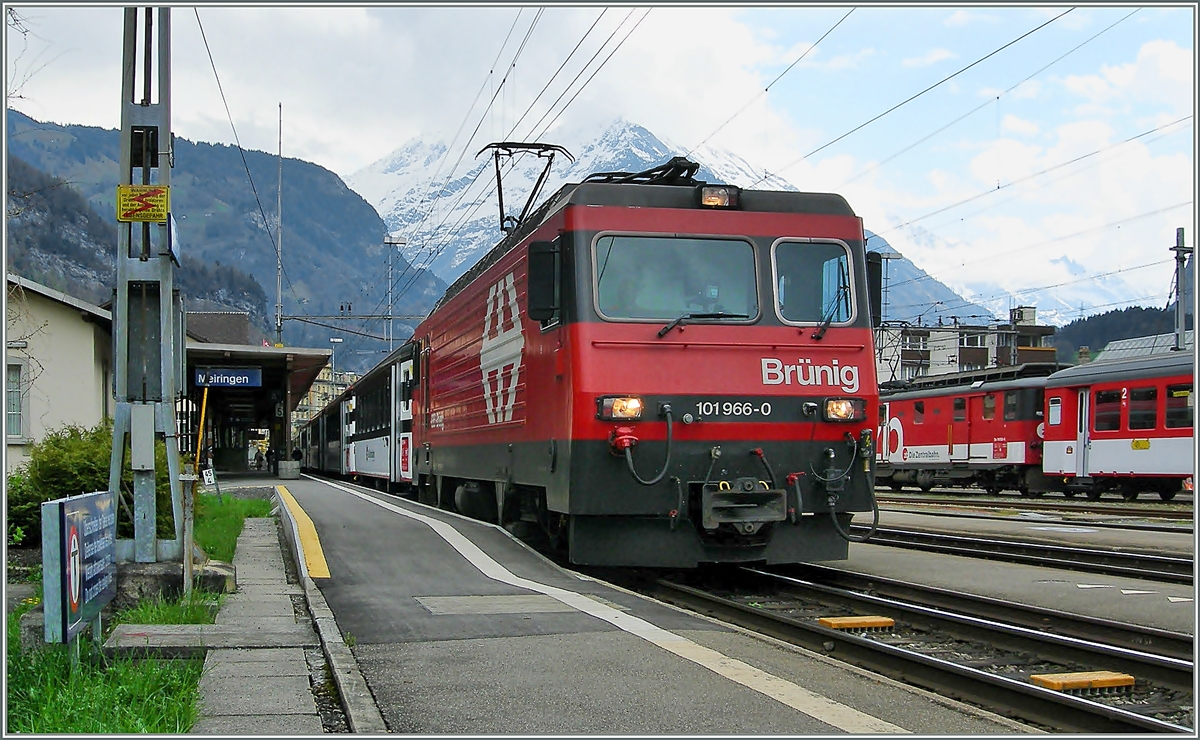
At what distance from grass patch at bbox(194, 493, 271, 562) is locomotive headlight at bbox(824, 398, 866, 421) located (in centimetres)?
552

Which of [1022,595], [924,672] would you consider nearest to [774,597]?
[1022,595]

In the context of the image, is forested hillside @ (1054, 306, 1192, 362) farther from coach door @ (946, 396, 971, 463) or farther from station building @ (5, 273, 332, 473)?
station building @ (5, 273, 332, 473)

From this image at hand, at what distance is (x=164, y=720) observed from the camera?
4863 millimetres

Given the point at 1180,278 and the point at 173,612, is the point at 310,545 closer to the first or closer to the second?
the point at 173,612

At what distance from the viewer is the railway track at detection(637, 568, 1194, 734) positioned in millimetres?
5480

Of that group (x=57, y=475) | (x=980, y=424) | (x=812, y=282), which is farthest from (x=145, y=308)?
(x=980, y=424)

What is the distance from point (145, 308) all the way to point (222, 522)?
596cm

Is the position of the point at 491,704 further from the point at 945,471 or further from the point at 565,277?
the point at 945,471

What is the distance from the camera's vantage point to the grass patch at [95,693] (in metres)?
4.91

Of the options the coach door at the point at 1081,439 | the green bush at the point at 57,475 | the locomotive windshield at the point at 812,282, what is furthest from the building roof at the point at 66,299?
the coach door at the point at 1081,439

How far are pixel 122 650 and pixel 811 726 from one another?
3.72 metres

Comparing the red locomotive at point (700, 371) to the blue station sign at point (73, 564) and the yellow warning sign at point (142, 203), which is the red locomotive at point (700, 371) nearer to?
the yellow warning sign at point (142, 203)

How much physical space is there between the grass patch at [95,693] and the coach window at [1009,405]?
25302mm

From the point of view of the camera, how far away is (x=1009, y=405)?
28.3 meters
